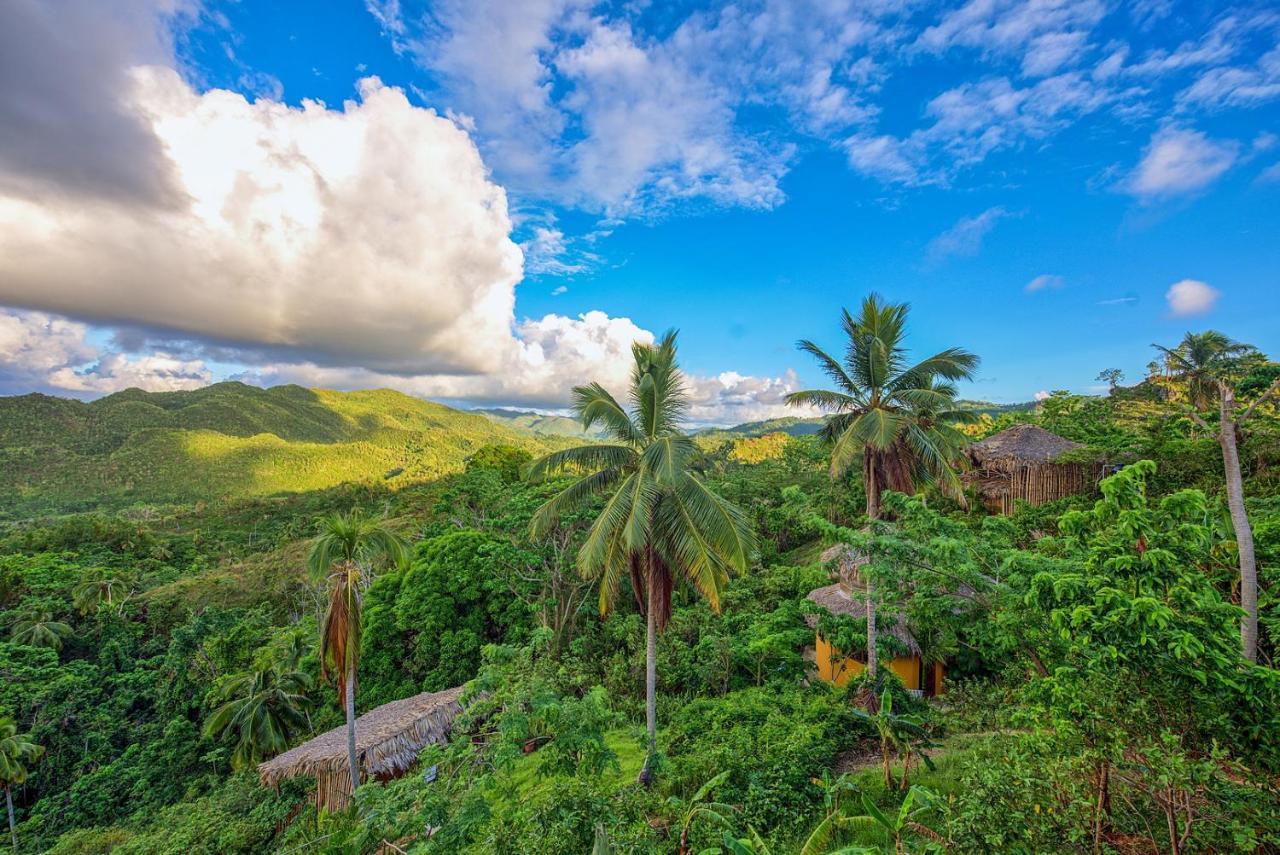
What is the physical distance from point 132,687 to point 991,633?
34361 millimetres

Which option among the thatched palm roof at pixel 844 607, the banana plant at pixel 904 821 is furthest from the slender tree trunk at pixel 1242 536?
the thatched palm roof at pixel 844 607

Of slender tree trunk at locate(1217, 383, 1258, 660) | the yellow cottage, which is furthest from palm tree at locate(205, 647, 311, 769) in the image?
slender tree trunk at locate(1217, 383, 1258, 660)

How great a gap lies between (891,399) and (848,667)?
8367 mm

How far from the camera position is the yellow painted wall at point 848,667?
13445mm

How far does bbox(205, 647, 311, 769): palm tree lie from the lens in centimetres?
1617

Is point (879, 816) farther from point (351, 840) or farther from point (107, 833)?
point (107, 833)

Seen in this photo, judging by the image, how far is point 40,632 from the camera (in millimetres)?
23844

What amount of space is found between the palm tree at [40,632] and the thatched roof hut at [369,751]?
21.0 m

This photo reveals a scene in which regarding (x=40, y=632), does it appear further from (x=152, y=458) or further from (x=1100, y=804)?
(x=152, y=458)

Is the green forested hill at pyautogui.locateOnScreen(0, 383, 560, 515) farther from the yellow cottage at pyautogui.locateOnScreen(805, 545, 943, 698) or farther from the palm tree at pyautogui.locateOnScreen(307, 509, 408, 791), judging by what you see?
the yellow cottage at pyautogui.locateOnScreen(805, 545, 943, 698)

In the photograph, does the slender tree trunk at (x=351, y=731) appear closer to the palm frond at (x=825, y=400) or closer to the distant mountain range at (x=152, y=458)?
the palm frond at (x=825, y=400)

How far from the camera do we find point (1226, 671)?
344cm

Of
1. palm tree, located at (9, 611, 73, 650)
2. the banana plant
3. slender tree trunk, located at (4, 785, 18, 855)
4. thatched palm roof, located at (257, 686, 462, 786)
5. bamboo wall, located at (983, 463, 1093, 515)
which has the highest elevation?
bamboo wall, located at (983, 463, 1093, 515)

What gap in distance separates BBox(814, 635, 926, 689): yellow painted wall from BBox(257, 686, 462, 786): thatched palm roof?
986cm
